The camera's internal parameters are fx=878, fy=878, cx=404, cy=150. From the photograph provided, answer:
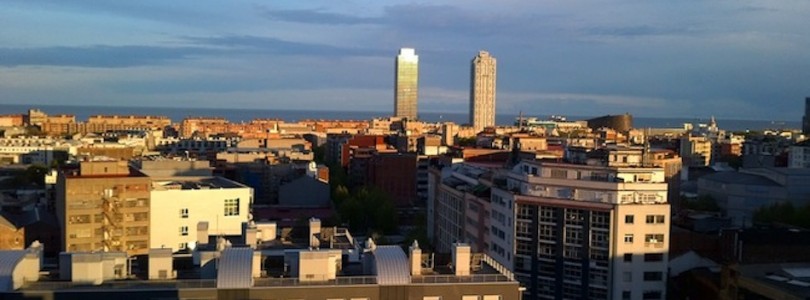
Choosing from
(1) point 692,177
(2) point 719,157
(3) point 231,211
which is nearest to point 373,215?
(3) point 231,211

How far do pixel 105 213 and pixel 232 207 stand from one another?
4144mm

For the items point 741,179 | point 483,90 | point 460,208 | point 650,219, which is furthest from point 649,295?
→ point 483,90

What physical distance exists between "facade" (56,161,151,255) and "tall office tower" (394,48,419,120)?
13438cm

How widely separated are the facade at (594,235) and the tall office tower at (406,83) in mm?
137225

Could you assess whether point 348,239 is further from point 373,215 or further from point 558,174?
point 373,215

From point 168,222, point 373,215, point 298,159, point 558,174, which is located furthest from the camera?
point 298,159

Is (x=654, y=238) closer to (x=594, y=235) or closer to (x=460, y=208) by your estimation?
(x=594, y=235)

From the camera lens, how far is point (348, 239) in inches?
581

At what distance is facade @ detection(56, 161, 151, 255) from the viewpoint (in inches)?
899

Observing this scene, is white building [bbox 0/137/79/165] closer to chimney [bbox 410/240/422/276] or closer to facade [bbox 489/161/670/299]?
facade [bbox 489/161/670/299]

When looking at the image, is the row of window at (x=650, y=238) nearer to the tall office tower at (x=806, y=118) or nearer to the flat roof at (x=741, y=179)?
the flat roof at (x=741, y=179)

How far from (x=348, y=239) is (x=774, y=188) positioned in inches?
990

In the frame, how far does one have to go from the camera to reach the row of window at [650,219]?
781 inches

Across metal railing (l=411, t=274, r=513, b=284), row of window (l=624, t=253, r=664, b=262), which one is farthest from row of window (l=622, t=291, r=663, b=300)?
metal railing (l=411, t=274, r=513, b=284)
